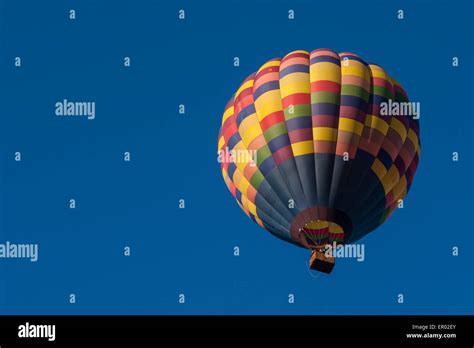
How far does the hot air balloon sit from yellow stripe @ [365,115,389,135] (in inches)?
1.0

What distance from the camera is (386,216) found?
120 ft

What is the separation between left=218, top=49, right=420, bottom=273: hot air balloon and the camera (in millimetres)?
35062

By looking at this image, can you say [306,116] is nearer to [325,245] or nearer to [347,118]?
[347,118]

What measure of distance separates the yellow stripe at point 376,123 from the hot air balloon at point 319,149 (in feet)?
0.08

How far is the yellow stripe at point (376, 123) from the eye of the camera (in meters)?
35.9

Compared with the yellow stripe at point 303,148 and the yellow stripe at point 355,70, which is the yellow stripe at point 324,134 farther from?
the yellow stripe at point 355,70

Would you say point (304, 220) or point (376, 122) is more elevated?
point (376, 122)

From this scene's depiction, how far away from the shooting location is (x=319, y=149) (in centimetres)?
3531

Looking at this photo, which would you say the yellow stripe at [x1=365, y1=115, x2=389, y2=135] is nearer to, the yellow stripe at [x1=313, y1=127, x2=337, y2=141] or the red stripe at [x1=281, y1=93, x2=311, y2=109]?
the yellow stripe at [x1=313, y1=127, x2=337, y2=141]

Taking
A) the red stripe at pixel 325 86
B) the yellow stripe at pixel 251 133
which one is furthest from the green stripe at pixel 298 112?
the yellow stripe at pixel 251 133

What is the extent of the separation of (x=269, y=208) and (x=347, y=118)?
292 centimetres

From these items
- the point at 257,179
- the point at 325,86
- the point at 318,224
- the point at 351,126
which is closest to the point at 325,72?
the point at 325,86

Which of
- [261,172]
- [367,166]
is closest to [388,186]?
[367,166]

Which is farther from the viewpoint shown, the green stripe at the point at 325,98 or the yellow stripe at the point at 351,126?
the green stripe at the point at 325,98
